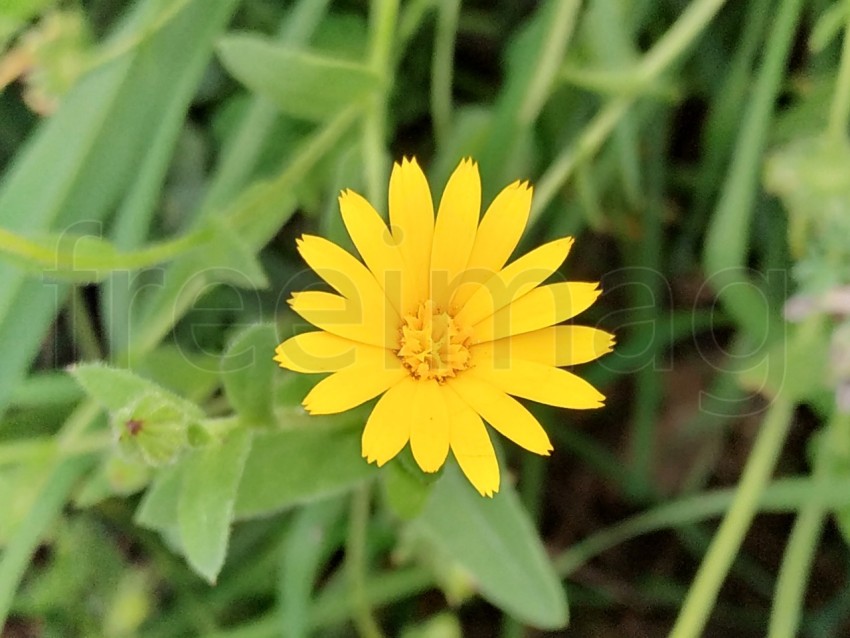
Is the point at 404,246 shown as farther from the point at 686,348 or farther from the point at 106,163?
the point at 686,348

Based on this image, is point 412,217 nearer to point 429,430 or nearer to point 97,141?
point 429,430

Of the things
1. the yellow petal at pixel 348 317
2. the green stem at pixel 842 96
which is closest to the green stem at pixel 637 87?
the green stem at pixel 842 96

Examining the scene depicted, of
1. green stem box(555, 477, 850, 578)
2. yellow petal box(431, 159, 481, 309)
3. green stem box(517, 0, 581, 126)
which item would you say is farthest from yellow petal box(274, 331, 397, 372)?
green stem box(555, 477, 850, 578)

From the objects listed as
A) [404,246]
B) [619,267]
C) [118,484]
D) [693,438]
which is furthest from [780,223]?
[118,484]

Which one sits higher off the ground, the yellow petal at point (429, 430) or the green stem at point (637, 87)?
the green stem at point (637, 87)

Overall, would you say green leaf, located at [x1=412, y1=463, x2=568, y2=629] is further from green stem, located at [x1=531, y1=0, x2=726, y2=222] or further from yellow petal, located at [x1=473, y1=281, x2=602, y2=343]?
green stem, located at [x1=531, y1=0, x2=726, y2=222]

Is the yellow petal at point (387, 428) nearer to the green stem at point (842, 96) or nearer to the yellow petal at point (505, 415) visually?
the yellow petal at point (505, 415)
